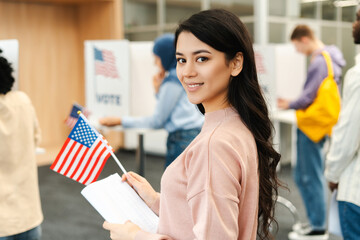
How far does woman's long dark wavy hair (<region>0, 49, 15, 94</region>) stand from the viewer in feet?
6.59

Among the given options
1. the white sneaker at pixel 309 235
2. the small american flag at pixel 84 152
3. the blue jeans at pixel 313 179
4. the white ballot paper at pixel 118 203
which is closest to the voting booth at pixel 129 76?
the blue jeans at pixel 313 179

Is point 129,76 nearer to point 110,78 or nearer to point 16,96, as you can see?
point 110,78

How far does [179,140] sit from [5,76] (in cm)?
113

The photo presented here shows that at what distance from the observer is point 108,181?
3.99 feet

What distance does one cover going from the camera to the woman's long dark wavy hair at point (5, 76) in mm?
2010

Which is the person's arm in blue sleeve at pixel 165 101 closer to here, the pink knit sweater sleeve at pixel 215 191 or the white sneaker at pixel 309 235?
the white sneaker at pixel 309 235

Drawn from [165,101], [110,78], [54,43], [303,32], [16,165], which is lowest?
[16,165]

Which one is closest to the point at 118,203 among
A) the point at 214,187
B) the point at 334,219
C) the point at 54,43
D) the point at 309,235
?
the point at 214,187

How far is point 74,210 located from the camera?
424 centimetres

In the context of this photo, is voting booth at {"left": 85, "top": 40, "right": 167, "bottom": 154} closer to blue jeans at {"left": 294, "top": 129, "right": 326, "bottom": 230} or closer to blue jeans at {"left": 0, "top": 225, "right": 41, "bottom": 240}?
blue jeans at {"left": 294, "top": 129, "right": 326, "bottom": 230}

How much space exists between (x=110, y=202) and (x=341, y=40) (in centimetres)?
661

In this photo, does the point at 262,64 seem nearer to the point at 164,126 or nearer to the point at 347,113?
the point at 164,126

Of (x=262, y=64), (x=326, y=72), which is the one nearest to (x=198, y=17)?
(x=326, y=72)

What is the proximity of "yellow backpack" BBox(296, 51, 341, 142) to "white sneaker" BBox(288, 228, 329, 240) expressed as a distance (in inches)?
28.5
